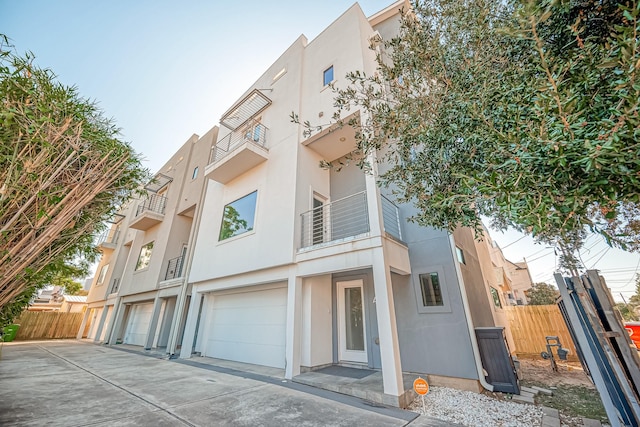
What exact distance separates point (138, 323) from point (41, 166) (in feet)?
46.2

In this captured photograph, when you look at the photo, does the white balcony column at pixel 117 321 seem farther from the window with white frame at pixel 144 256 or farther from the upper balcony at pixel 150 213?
the upper balcony at pixel 150 213

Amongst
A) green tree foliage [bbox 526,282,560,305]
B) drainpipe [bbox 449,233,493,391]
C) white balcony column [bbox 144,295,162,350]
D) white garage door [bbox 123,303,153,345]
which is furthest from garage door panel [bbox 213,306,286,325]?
green tree foliage [bbox 526,282,560,305]

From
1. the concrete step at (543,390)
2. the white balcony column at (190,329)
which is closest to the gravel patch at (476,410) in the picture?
the concrete step at (543,390)

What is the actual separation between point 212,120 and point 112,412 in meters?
12.1

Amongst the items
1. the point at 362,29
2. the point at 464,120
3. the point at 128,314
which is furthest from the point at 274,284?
the point at 128,314

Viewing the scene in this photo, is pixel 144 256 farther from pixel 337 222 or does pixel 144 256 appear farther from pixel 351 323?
pixel 351 323

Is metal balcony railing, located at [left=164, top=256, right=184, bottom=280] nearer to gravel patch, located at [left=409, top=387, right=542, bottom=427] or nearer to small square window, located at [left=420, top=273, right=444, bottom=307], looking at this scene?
small square window, located at [left=420, top=273, right=444, bottom=307]

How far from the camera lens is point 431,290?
18.7 ft

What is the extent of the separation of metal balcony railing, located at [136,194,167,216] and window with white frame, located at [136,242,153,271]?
1938 millimetres

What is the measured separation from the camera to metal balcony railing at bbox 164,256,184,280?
1107cm

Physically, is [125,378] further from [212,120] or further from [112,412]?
[212,120]

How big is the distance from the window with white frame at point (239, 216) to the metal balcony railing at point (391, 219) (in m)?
4.01

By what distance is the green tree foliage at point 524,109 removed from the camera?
5.73 ft

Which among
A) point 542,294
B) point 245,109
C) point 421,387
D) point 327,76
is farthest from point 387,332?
point 542,294
